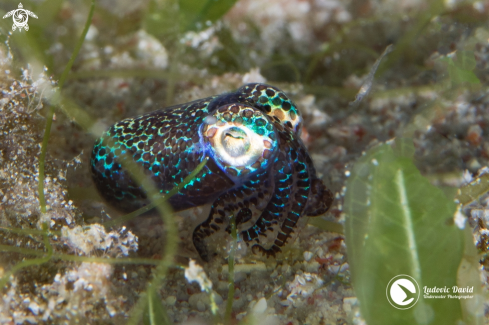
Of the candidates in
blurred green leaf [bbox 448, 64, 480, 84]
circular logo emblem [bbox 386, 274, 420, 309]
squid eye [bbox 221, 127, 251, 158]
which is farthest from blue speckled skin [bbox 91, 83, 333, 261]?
blurred green leaf [bbox 448, 64, 480, 84]

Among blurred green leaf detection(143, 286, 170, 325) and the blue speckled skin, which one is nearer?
blurred green leaf detection(143, 286, 170, 325)

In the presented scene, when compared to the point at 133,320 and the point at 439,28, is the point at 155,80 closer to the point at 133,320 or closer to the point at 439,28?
the point at 133,320

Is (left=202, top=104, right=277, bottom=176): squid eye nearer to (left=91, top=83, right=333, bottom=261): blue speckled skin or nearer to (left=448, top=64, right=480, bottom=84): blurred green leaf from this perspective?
(left=91, top=83, right=333, bottom=261): blue speckled skin

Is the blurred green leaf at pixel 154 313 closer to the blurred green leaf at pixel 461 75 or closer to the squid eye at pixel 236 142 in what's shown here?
the squid eye at pixel 236 142
